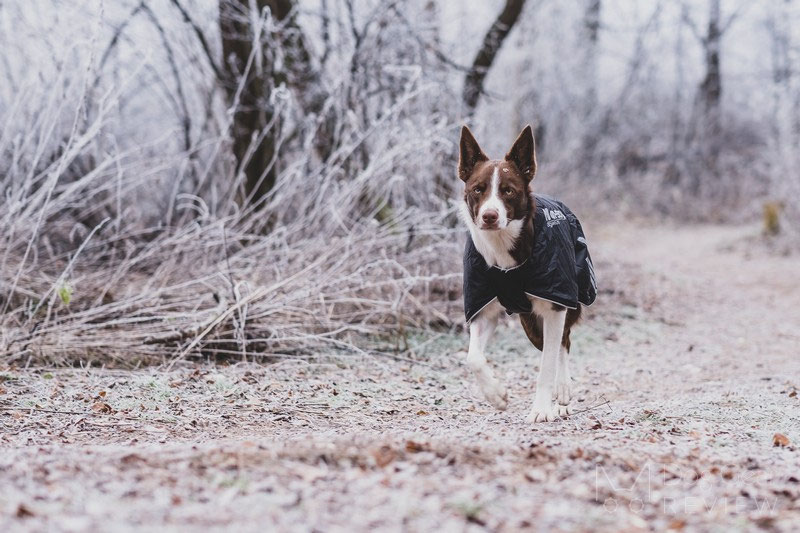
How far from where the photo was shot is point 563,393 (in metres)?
5.18

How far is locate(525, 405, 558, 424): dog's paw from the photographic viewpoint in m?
4.69

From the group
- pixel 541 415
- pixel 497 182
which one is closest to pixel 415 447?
pixel 541 415

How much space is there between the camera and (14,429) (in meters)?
4.56

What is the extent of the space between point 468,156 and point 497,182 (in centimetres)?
36

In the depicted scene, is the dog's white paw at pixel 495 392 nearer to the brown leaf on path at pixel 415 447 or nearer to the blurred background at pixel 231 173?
the brown leaf on path at pixel 415 447

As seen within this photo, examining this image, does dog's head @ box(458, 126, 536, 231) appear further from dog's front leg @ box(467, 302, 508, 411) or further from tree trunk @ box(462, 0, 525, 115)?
tree trunk @ box(462, 0, 525, 115)

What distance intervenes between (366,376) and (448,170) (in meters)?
2.93

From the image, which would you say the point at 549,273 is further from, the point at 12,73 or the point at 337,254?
the point at 12,73

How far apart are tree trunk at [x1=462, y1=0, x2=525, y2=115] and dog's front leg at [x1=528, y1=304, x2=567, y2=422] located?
5.16 m

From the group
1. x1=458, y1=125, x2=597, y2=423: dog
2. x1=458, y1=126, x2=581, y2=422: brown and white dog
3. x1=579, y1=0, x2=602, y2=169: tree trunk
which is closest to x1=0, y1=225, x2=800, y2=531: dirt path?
x1=458, y1=126, x2=581, y2=422: brown and white dog

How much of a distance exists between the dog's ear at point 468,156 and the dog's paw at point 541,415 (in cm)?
136

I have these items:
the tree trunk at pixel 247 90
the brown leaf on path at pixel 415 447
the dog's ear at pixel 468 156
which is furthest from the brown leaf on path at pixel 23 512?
the tree trunk at pixel 247 90

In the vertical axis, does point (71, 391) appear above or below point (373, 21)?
below

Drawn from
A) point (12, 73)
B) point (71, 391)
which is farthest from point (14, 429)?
point (12, 73)
